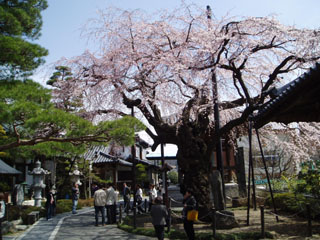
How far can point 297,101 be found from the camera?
15.9 ft

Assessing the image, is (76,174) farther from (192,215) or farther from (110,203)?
(192,215)

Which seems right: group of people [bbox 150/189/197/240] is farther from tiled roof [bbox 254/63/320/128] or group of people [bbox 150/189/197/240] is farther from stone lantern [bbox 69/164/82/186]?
stone lantern [bbox 69/164/82/186]

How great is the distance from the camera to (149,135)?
12.0 metres

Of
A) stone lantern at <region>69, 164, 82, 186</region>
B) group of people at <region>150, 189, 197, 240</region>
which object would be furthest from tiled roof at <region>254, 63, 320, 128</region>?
stone lantern at <region>69, 164, 82, 186</region>

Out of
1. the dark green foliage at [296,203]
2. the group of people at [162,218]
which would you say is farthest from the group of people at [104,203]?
the dark green foliage at [296,203]

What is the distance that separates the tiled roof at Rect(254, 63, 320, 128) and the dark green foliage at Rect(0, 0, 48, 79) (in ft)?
24.4

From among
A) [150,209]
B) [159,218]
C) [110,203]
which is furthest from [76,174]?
[159,218]

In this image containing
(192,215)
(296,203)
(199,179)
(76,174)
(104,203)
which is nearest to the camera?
(192,215)

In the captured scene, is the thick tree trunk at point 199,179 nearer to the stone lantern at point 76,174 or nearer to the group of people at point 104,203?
the group of people at point 104,203

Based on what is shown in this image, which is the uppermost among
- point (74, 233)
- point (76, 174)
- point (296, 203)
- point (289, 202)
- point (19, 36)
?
point (19, 36)

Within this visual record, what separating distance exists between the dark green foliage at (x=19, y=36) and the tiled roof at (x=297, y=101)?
7426mm

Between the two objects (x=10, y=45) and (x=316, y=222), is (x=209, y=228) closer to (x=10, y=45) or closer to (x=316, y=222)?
(x=316, y=222)

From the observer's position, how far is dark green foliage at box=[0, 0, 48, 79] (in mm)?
8781

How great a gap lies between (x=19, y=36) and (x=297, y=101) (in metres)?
9.29
